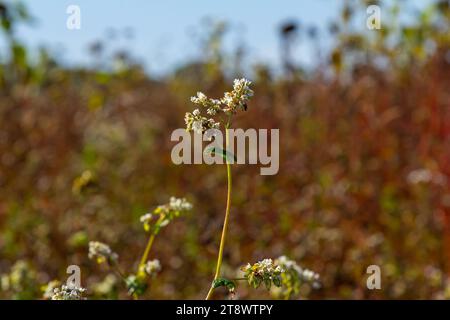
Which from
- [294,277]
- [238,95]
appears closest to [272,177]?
[294,277]

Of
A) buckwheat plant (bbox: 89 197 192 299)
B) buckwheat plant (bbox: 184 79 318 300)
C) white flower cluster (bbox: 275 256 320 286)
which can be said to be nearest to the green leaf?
buckwheat plant (bbox: 184 79 318 300)

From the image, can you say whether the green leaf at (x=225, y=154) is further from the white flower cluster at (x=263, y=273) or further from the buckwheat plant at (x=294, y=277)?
the buckwheat plant at (x=294, y=277)

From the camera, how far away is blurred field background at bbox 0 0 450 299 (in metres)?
3.57

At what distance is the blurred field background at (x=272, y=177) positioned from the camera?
357cm

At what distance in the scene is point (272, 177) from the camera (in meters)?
4.59

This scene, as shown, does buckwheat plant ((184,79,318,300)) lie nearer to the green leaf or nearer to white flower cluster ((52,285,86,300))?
the green leaf

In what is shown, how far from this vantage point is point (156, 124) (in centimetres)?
631

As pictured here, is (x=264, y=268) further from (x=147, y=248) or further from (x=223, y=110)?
(x=147, y=248)

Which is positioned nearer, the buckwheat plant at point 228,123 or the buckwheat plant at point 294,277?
the buckwheat plant at point 228,123

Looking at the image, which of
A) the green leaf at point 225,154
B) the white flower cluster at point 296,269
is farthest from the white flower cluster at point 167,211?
the green leaf at point 225,154

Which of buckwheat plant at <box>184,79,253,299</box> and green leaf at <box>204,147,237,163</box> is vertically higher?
buckwheat plant at <box>184,79,253,299</box>

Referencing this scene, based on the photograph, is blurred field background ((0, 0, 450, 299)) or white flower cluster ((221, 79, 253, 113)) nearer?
white flower cluster ((221, 79, 253, 113))

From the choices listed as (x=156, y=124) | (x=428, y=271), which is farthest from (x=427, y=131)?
(x=156, y=124)
